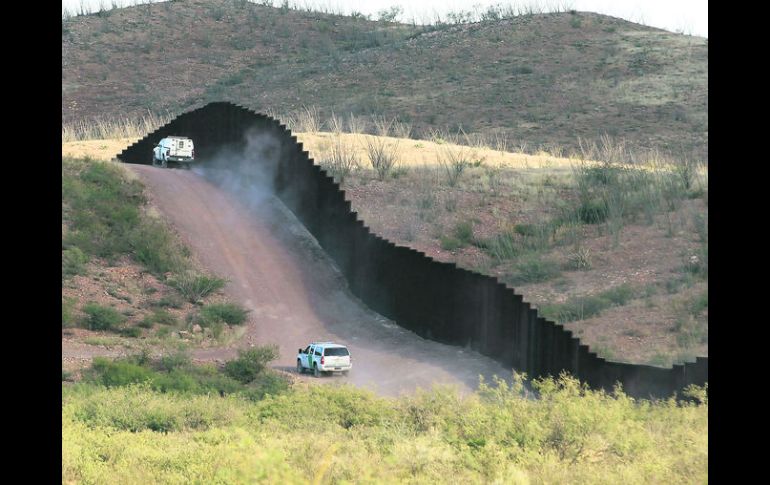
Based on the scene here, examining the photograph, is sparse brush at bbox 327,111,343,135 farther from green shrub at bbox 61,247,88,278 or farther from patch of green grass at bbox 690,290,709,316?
patch of green grass at bbox 690,290,709,316

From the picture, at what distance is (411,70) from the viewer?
87.4 metres

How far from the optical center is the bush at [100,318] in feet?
102

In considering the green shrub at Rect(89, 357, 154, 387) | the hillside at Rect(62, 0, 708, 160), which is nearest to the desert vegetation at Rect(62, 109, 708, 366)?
the green shrub at Rect(89, 357, 154, 387)

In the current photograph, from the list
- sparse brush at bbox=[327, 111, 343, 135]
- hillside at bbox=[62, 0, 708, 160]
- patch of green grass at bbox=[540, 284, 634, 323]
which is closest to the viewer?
patch of green grass at bbox=[540, 284, 634, 323]

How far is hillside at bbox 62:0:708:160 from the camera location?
73812 millimetres

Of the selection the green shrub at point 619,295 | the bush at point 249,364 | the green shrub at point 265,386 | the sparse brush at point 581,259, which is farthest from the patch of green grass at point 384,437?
the sparse brush at point 581,259

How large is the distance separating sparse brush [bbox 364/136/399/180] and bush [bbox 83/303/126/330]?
14.5 metres

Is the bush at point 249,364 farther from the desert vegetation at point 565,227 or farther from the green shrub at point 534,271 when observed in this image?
the green shrub at point 534,271

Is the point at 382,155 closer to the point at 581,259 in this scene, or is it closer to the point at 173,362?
the point at 581,259

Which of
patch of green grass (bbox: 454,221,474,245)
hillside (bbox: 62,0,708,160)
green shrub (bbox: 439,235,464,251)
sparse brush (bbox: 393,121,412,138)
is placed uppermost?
hillside (bbox: 62,0,708,160)

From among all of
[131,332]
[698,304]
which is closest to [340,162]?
[131,332]

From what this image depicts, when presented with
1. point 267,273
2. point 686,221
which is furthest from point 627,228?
point 267,273

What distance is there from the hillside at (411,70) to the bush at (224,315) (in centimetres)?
3673
